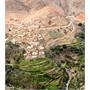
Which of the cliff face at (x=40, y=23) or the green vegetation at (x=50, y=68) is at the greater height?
the cliff face at (x=40, y=23)

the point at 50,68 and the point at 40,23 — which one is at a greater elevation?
the point at 40,23

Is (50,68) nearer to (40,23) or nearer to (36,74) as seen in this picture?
(36,74)

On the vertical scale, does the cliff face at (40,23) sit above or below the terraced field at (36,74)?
above

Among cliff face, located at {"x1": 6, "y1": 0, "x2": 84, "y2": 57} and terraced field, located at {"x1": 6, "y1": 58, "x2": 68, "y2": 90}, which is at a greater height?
cliff face, located at {"x1": 6, "y1": 0, "x2": 84, "y2": 57}

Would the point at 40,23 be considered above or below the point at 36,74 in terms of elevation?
above

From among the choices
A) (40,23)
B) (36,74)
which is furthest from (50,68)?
(40,23)

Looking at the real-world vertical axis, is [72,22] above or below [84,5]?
below

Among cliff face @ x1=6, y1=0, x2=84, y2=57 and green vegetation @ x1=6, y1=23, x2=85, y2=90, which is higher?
cliff face @ x1=6, y1=0, x2=84, y2=57
